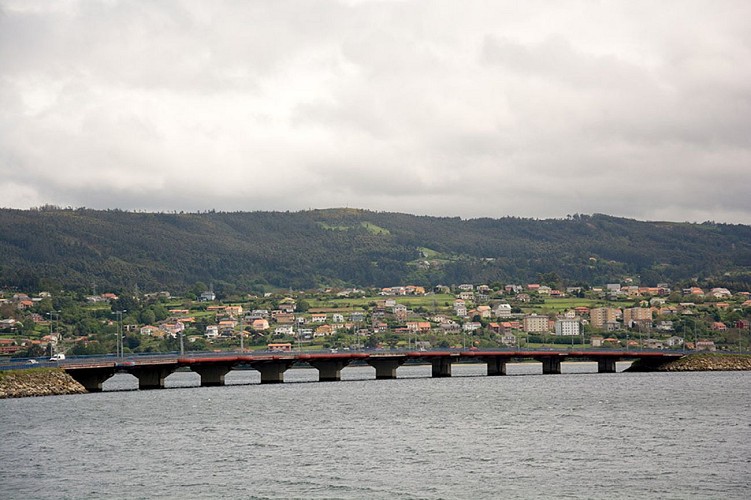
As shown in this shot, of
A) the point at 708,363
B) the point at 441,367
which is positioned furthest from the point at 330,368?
the point at 708,363

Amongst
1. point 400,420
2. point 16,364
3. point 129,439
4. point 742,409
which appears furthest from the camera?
point 16,364

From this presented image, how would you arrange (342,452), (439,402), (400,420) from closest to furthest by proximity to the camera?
(342,452), (400,420), (439,402)

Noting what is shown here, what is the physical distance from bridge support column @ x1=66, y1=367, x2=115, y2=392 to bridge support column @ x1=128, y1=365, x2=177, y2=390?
830cm

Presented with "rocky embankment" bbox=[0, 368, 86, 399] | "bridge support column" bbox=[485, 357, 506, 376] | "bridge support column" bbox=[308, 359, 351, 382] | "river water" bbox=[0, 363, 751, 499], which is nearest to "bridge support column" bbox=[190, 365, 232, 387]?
"bridge support column" bbox=[308, 359, 351, 382]

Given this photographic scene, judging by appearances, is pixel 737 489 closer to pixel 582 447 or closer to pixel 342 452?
pixel 582 447

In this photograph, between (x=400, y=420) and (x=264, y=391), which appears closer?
(x=400, y=420)

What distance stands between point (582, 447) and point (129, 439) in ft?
114

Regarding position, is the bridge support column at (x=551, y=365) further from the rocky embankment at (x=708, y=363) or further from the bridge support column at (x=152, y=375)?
the bridge support column at (x=152, y=375)

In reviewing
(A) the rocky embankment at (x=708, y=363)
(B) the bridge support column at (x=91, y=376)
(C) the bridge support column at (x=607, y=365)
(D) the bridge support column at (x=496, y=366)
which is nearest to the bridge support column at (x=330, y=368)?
(D) the bridge support column at (x=496, y=366)

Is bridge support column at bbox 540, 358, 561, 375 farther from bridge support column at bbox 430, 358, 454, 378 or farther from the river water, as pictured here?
the river water

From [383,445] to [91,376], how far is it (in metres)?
71.8

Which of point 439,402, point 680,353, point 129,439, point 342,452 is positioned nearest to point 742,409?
point 439,402

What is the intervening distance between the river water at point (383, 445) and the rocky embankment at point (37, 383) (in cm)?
282

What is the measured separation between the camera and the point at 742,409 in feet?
362
